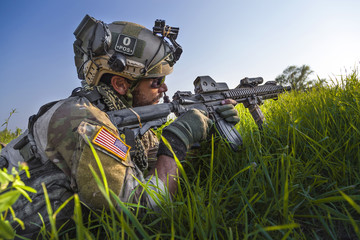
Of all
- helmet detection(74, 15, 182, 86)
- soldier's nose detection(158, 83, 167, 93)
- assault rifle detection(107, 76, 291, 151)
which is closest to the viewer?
assault rifle detection(107, 76, 291, 151)

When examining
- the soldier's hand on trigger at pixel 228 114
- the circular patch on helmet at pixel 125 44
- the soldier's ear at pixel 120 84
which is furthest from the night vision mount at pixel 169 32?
the soldier's hand on trigger at pixel 228 114

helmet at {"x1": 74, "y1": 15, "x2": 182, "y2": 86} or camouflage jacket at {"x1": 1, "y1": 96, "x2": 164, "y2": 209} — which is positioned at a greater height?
helmet at {"x1": 74, "y1": 15, "x2": 182, "y2": 86}

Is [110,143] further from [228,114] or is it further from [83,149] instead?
[228,114]

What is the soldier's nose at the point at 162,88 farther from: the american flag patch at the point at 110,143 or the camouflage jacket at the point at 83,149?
the american flag patch at the point at 110,143

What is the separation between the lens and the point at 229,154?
2.24m

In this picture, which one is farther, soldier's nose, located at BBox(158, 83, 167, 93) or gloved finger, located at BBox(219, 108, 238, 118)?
soldier's nose, located at BBox(158, 83, 167, 93)

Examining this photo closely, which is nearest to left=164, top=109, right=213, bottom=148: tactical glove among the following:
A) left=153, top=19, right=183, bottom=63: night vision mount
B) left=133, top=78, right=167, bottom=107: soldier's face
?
left=133, top=78, right=167, bottom=107: soldier's face

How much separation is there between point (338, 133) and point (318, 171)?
538 millimetres

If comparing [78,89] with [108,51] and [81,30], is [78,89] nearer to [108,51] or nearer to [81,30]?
[108,51]

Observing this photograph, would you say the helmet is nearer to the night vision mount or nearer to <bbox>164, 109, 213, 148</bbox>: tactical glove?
the night vision mount

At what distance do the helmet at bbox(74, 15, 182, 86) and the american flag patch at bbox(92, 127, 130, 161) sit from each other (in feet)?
3.70

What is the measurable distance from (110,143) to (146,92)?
1.44 m

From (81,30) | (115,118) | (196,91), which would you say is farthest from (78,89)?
(196,91)

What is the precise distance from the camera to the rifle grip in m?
2.26
